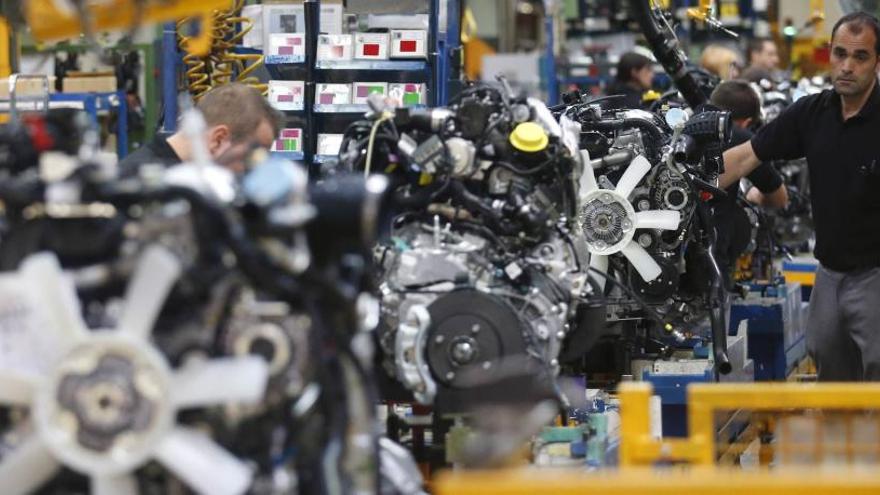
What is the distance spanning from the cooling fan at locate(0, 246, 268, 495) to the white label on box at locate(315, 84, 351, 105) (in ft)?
21.5

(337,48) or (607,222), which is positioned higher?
(337,48)

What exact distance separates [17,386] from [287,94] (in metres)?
6.70

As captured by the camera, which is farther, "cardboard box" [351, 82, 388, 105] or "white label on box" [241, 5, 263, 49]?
"white label on box" [241, 5, 263, 49]

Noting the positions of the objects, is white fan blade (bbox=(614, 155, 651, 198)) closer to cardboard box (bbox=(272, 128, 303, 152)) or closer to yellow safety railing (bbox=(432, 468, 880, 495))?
cardboard box (bbox=(272, 128, 303, 152))

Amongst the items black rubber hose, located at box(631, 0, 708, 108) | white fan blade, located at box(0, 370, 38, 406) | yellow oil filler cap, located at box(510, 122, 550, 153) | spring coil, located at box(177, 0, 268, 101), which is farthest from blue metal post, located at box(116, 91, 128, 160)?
white fan blade, located at box(0, 370, 38, 406)

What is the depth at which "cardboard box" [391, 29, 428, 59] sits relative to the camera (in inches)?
409

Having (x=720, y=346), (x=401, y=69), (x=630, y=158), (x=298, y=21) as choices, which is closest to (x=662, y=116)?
(x=630, y=158)

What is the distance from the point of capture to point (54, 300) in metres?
3.89

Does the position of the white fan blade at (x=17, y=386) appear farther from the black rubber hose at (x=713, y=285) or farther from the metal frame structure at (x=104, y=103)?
the metal frame structure at (x=104, y=103)

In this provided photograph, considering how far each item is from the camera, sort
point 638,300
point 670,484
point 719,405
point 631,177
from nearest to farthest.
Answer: point 670,484
point 719,405
point 638,300
point 631,177

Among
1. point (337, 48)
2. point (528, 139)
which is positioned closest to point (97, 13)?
point (528, 139)

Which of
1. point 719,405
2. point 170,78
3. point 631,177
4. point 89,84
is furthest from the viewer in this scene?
point 89,84

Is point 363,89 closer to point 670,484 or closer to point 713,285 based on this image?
point 713,285

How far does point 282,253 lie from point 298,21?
24.0 ft
